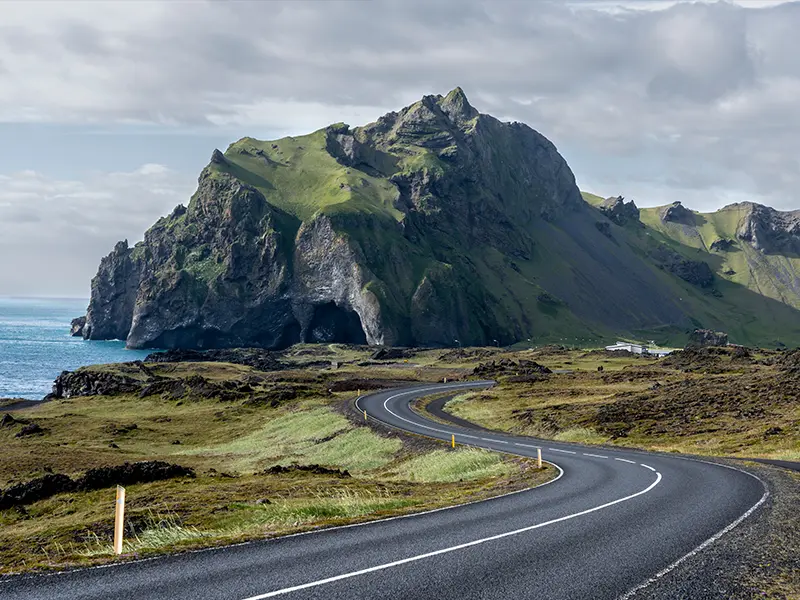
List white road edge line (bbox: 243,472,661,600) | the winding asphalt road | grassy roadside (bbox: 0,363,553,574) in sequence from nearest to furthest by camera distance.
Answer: white road edge line (bbox: 243,472,661,600)
the winding asphalt road
grassy roadside (bbox: 0,363,553,574)

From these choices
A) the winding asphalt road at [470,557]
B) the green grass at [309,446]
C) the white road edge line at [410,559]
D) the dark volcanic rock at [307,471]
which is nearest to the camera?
the white road edge line at [410,559]

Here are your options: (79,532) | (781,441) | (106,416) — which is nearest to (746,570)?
(79,532)

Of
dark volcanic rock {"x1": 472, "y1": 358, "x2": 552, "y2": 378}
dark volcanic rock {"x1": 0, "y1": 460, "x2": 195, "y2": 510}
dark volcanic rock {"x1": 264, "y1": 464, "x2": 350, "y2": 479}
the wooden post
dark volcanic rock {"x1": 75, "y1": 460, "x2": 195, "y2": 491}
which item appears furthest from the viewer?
dark volcanic rock {"x1": 472, "y1": 358, "x2": 552, "y2": 378}

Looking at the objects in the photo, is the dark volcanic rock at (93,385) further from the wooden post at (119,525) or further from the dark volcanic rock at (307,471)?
the wooden post at (119,525)

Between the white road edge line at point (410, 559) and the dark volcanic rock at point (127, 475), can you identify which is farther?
the dark volcanic rock at point (127, 475)

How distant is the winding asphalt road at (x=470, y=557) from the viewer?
1300cm

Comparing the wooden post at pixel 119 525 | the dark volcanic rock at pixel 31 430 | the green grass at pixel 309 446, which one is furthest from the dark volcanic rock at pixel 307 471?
the dark volcanic rock at pixel 31 430

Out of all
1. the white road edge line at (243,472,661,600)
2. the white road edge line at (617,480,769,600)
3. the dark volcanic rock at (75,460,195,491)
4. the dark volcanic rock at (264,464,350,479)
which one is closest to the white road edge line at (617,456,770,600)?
the white road edge line at (617,480,769,600)

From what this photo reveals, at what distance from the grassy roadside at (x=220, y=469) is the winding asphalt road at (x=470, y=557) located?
1.73 meters

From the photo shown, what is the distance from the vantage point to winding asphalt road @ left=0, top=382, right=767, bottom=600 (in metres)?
13.0

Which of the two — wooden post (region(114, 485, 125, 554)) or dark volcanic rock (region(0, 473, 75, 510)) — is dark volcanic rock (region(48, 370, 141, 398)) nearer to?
dark volcanic rock (region(0, 473, 75, 510))

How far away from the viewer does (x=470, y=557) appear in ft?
50.6

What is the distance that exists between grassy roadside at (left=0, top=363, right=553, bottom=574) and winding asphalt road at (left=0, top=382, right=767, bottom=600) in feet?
5.68

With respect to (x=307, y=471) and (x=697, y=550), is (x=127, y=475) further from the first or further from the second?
(x=697, y=550)
